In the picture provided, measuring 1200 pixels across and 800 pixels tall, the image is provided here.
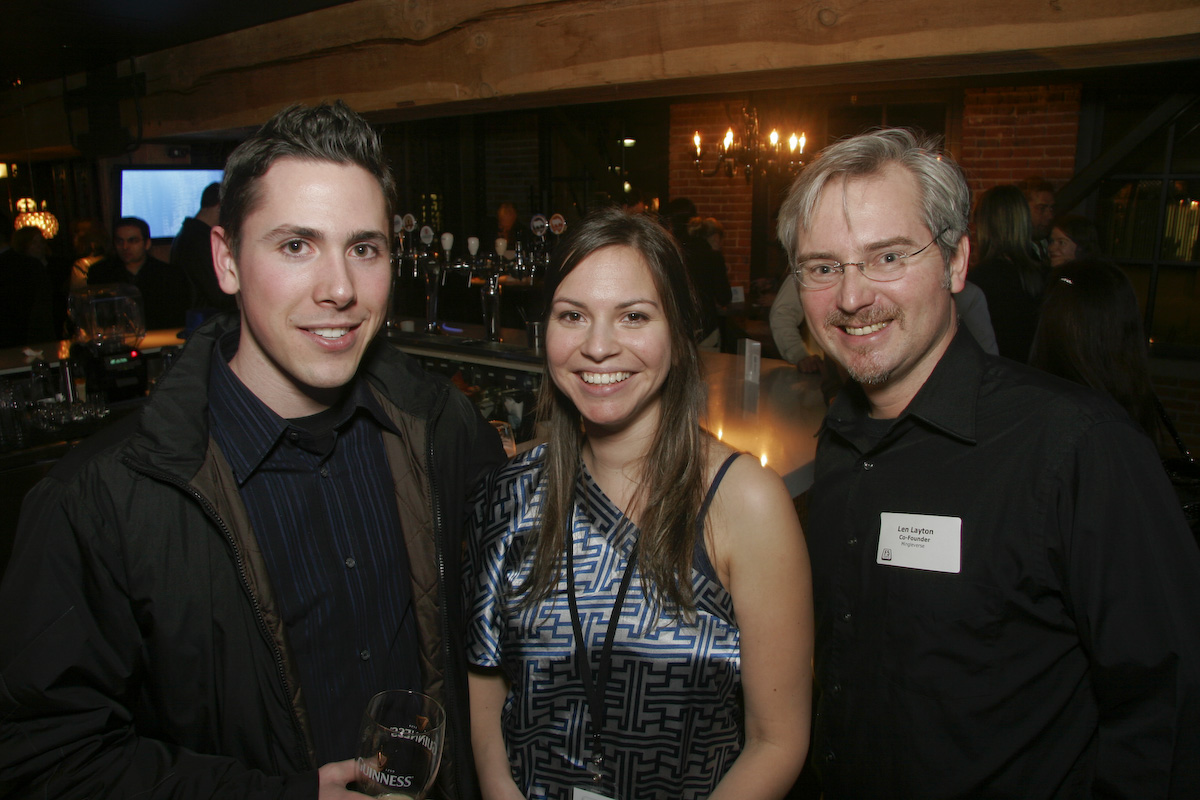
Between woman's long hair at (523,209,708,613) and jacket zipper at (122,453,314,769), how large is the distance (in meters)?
0.42

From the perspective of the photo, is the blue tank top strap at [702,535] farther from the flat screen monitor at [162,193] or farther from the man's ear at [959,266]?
the flat screen monitor at [162,193]

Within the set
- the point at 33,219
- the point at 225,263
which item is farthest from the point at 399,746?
the point at 33,219

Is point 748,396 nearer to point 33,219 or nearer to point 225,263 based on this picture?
point 225,263

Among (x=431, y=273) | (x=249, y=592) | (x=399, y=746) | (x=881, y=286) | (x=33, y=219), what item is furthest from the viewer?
(x=33, y=219)

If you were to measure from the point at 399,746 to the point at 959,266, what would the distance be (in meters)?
1.33

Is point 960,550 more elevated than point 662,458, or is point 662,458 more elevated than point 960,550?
point 662,458

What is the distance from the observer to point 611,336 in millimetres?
1328

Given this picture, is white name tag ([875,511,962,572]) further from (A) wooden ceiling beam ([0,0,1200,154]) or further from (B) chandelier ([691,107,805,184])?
(B) chandelier ([691,107,805,184])

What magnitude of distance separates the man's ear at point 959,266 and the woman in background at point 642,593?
20.8 inches

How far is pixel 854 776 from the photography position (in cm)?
145

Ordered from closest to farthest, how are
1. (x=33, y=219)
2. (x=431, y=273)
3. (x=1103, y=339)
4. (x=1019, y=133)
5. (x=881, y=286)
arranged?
1. (x=881, y=286)
2. (x=1103, y=339)
3. (x=431, y=273)
4. (x=1019, y=133)
5. (x=33, y=219)

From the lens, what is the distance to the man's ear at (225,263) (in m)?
1.33

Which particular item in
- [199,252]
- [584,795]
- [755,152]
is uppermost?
[755,152]

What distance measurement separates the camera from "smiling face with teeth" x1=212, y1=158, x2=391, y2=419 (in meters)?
1.27
